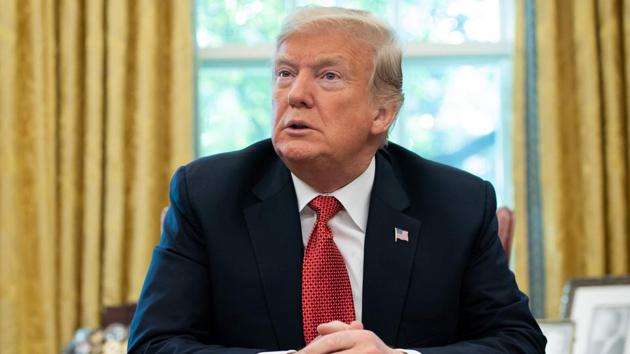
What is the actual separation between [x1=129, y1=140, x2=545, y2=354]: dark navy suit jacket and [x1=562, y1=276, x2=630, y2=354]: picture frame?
1.69 m

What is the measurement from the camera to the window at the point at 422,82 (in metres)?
4.92

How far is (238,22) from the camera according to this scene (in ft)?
16.2

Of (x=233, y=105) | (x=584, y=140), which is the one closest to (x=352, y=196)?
(x=584, y=140)

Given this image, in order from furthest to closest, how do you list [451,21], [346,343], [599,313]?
1. [451,21]
2. [599,313]
3. [346,343]

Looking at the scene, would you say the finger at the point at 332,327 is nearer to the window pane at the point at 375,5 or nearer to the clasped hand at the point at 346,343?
the clasped hand at the point at 346,343

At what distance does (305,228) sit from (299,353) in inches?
14.8

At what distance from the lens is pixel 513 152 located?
181 inches

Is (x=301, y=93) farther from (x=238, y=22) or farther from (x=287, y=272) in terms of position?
(x=238, y=22)

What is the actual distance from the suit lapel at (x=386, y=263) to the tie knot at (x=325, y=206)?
86 millimetres

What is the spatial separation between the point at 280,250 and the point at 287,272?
6 cm

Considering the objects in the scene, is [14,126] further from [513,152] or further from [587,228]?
[587,228]

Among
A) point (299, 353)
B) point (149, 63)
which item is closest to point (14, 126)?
point (149, 63)

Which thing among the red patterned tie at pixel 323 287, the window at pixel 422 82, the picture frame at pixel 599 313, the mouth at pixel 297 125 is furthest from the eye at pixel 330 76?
the window at pixel 422 82

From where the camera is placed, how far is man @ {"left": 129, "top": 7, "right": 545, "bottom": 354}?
2131mm
